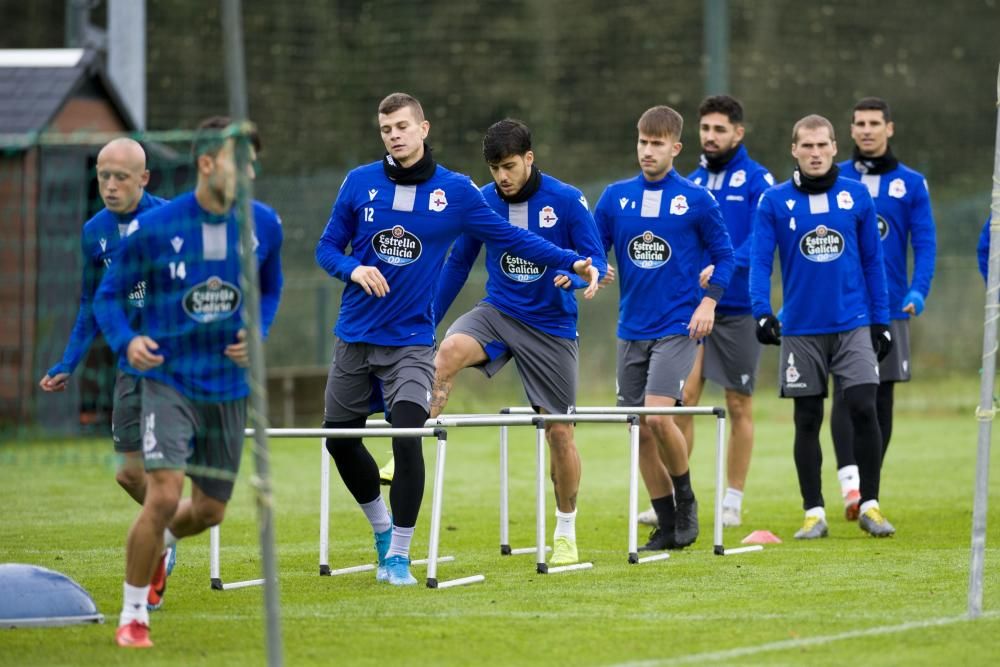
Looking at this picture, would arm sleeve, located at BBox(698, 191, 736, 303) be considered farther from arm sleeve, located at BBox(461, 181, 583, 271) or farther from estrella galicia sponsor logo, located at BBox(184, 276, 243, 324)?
estrella galicia sponsor logo, located at BBox(184, 276, 243, 324)

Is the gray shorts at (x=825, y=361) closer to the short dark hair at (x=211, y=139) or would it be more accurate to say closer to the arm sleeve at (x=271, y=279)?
the arm sleeve at (x=271, y=279)

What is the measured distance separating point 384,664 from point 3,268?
433 inches

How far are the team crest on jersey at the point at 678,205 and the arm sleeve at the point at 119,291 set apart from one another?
382 centimetres

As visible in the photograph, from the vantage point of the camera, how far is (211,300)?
6.31 meters

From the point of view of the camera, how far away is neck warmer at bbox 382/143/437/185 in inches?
309

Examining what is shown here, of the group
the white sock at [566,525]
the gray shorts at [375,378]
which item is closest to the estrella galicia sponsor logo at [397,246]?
the gray shorts at [375,378]

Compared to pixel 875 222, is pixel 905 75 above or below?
above

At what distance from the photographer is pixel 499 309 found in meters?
8.73

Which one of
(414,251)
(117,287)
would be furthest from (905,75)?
(117,287)

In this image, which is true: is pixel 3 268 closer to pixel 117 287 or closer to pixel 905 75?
pixel 117 287

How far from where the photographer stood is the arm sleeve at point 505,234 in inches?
312

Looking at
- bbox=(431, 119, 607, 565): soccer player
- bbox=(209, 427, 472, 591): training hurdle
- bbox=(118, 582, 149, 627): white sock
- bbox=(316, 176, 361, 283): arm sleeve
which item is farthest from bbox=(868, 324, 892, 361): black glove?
bbox=(118, 582, 149, 627): white sock

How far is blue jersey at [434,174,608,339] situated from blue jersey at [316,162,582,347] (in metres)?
0.63

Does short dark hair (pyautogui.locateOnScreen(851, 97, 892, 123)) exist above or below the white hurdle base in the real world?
above
